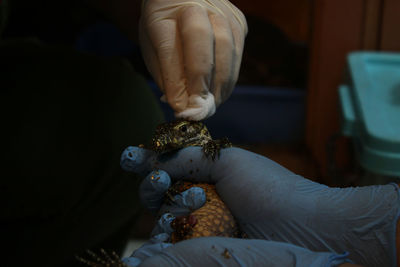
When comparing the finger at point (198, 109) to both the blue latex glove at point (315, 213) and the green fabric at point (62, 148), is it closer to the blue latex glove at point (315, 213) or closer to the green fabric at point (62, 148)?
the blue latex glove at point (315, 213)

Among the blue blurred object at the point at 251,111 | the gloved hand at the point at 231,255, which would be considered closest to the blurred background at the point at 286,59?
the blue blurred object at the point at 251,111

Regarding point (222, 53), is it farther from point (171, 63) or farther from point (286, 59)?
point (286, 59)

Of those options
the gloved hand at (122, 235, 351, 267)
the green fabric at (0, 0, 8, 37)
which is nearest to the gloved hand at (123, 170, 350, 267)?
the gloved hand at (122, 235, 351, 267)

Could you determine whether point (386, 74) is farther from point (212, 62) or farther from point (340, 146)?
point (212, 62)

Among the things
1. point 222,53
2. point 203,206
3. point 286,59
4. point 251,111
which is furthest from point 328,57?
point 203,206

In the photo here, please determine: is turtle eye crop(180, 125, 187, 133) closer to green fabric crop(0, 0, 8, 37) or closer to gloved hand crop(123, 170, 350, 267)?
gloved hand crop(123, 170, 350, 267)

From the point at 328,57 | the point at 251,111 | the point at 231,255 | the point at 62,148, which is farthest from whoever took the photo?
the point at 328,57
